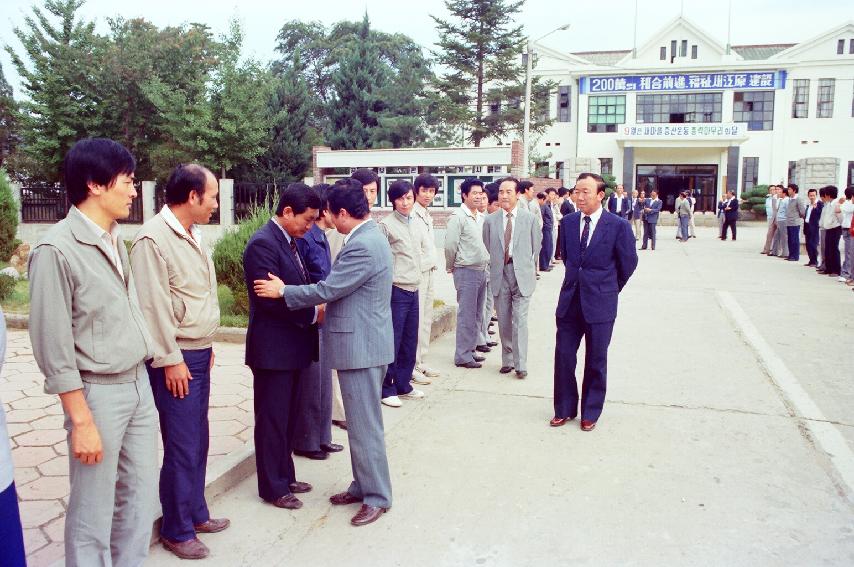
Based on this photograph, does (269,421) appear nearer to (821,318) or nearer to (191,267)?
(191,267)

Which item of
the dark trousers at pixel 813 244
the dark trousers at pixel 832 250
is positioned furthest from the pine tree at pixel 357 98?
the dark trousers at pixel 832 250

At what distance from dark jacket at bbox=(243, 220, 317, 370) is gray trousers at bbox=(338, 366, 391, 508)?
32cm

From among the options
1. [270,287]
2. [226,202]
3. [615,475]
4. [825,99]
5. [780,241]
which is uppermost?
[825,99]

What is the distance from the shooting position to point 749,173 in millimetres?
40625

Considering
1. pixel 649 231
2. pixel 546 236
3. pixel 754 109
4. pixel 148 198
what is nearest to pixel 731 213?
pixel 649 231

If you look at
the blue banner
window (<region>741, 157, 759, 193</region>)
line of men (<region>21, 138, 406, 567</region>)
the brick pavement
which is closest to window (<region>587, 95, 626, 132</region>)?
the blue banner

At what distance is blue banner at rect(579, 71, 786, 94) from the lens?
39.8 m

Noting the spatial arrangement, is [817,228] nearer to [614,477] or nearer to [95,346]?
[614,477]

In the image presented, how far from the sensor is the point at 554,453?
4832mm

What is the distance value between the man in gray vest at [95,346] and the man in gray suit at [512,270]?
4442 millimetres

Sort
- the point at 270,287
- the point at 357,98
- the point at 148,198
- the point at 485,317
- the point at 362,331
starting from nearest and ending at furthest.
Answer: the point at 270,287 < the point at 362,331 < the point at 485,317 < the point at 148,198 < the point at 357,98

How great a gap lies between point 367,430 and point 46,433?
2652mm

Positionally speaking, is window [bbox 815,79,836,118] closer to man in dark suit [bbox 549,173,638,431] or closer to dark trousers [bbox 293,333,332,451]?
man in dark suit [bbox 549,173,638,431]

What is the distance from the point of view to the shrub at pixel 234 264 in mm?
8898
